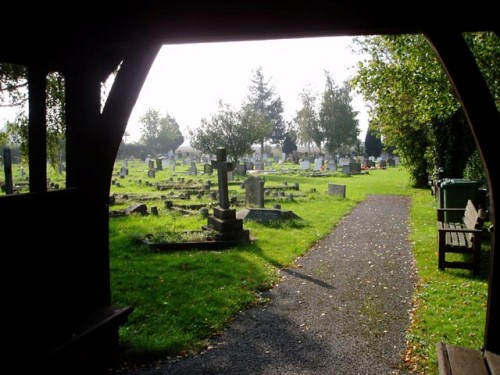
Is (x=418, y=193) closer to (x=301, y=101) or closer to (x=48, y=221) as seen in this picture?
(x=48, y=221)

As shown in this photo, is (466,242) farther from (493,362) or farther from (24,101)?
(24,101)

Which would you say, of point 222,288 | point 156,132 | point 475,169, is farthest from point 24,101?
point 156,132

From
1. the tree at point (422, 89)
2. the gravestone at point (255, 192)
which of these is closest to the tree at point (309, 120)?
the tree at point (422, 89)

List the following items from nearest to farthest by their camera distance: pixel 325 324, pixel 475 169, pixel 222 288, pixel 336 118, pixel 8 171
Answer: pixel 325 324 < pixel 222 288 < pixel 8 171 < pixel 475 169 < pixel 336 118

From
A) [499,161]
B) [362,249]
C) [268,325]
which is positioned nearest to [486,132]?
[499,161]

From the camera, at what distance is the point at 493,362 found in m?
2.91

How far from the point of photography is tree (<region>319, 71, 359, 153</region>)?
51.9 meters

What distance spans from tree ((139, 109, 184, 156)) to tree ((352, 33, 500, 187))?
5653 cm

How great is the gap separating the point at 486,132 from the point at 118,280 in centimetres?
561

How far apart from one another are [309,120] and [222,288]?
4876 centimetres

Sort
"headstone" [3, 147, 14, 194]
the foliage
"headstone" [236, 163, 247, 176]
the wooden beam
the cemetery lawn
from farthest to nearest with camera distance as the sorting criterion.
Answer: "headstone" [236, 163, 247, 176]
the foliage
"headstone" [3, 147, 14, 194]
the cemetery lawn
the wooden beam

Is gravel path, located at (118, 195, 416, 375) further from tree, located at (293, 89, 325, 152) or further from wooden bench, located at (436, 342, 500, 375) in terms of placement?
tree, located at (293, 89, 325, 152)

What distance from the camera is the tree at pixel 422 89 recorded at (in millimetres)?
9188

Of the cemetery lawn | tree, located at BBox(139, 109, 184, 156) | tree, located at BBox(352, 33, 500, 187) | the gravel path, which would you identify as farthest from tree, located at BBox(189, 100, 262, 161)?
tree, located at BBox(139, 109, 184, 156)
